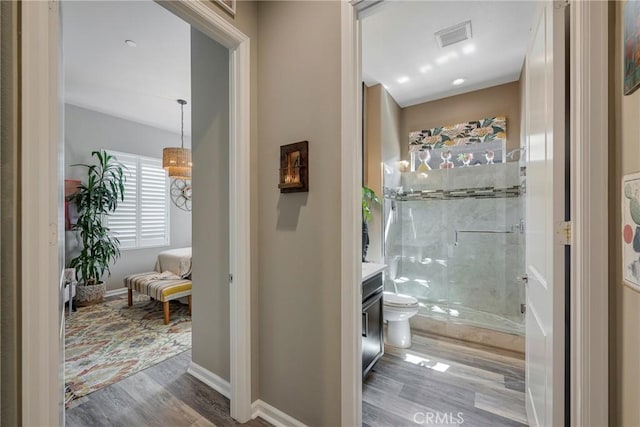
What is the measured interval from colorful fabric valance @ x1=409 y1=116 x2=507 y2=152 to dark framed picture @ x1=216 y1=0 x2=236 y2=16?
288cm

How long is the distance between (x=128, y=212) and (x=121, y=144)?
1.14 metres

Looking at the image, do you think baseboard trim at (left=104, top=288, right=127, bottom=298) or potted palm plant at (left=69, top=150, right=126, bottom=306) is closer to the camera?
potted palm plant at (left=69, top=150, right=126, bottom=306)

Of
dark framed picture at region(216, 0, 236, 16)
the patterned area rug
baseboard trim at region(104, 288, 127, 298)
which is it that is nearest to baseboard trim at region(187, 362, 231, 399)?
the patterned area rug

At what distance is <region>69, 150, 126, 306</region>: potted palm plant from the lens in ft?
12.8

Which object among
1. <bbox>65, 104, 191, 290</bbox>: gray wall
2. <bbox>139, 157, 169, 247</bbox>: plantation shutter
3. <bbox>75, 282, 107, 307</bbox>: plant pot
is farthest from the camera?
<bbox>139, 157, 169, 247</bbox>: plantation shutter

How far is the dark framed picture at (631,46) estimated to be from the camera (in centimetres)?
71

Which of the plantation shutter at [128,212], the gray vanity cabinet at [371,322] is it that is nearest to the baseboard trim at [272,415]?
the gray vanity cabinet at [371,322]

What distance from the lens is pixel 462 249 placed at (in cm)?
337

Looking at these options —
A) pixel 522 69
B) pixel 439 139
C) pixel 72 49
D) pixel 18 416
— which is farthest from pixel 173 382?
pixel 522 69

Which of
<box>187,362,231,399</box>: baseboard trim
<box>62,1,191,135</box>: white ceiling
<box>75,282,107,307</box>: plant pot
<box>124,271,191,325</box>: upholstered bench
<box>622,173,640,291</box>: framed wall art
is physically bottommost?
<box>187,362,231,399</box>: baseboard trim

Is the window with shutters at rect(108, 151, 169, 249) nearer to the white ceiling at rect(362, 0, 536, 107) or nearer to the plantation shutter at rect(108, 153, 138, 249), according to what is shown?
the plantation shutter at rect(108, 153, 138, 249)

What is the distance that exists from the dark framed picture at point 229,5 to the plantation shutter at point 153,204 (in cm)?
423

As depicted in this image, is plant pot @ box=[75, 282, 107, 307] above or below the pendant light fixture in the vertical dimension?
below

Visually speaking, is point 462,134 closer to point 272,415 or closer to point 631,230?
point 631,230
